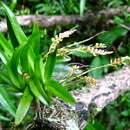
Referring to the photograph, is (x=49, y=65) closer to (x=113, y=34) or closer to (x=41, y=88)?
(x=41, y=88)

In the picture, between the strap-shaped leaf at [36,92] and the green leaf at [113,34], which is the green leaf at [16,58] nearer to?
the strap-shaped leaf at [36,92]

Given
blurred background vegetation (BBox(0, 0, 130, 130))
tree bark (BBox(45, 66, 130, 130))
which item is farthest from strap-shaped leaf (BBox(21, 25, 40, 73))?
blurred background vegetation (BBox(0, 0, 130, 130))

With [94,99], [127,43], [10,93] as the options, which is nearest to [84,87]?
[94,99]

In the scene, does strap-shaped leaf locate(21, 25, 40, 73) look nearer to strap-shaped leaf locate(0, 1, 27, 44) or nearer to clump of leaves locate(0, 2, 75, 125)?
clump of leaves locate(0, 2, 75, 125)

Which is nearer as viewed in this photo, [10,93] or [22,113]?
[22,113]

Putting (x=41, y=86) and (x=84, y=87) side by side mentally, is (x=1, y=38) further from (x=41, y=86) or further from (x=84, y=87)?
(x=84, y=87)

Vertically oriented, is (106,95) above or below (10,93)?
below

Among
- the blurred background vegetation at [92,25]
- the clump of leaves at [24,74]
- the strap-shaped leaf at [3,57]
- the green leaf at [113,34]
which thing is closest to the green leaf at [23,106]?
the clump of leaves at [24,74]

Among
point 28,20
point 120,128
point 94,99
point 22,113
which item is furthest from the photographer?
point 28,20
